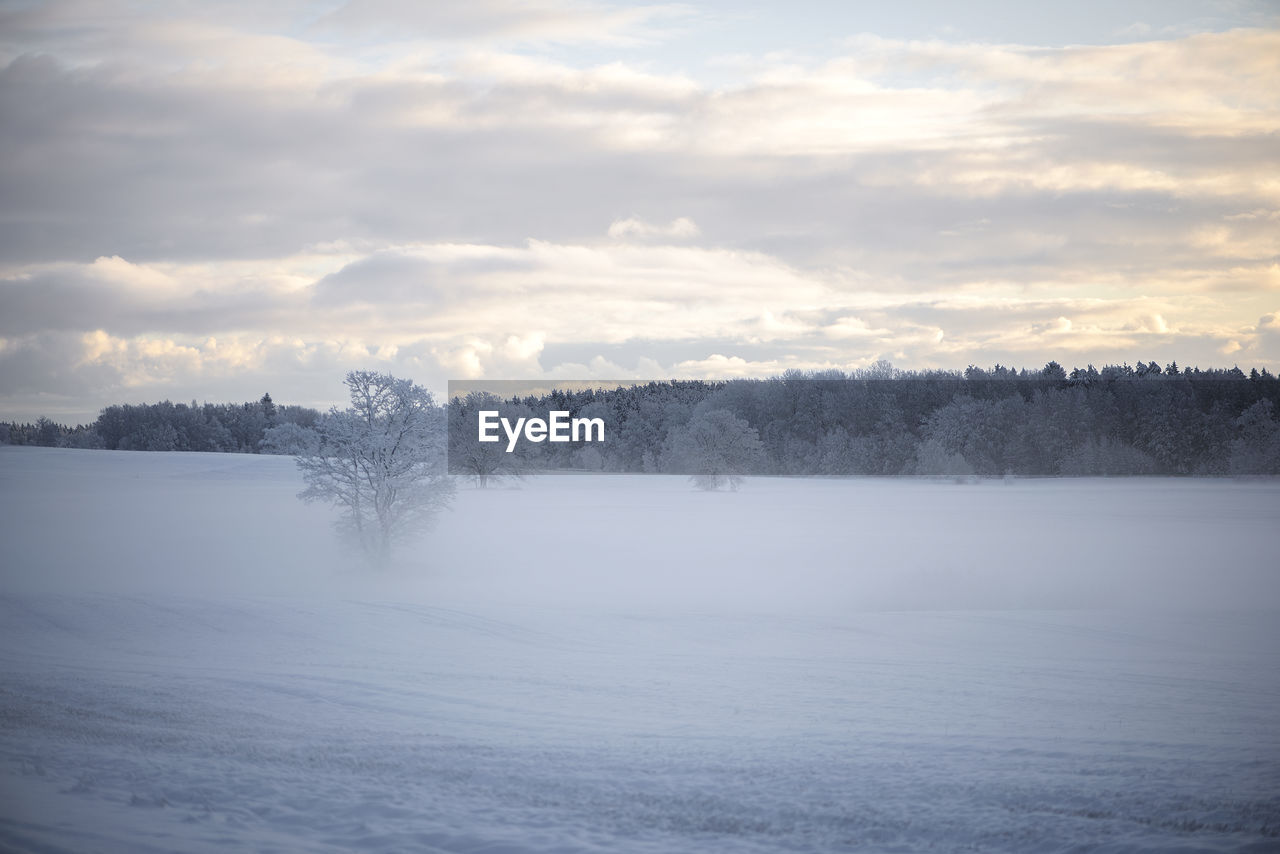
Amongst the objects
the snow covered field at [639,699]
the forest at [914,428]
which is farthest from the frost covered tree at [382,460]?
the forest at [914,428]

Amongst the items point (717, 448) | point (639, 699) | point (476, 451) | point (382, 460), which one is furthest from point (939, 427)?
point (639, 699)

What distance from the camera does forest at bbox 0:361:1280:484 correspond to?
5547cm

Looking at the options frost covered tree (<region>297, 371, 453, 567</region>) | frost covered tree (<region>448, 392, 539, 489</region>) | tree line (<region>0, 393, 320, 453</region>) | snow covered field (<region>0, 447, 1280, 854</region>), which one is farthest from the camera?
tree line (<region>0, 393, 320, 453</region>)

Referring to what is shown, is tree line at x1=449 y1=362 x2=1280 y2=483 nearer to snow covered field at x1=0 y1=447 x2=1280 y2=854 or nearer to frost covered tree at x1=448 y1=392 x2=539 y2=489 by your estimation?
frost covered tree at x1=448 y1=392 x2=539 y2=489

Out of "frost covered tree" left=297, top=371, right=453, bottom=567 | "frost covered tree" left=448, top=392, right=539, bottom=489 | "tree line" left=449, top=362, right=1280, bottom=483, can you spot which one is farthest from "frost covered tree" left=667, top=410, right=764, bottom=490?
A: "frost covered tree" left=297, top=371, right=453, bottom=567

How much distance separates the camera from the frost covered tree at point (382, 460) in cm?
2720

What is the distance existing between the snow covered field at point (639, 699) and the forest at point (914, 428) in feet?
83.4

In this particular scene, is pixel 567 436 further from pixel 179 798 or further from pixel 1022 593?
pixel 179 798

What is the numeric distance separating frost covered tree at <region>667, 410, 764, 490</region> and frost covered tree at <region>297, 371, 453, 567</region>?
29382 millimetres

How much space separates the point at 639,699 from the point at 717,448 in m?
43.8

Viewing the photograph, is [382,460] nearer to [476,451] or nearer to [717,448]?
[476,451]

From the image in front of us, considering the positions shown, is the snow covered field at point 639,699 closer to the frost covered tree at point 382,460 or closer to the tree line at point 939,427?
the frost covered tree at point 382,460

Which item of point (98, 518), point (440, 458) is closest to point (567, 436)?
point (98, 518)

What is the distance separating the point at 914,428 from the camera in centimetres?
6400
